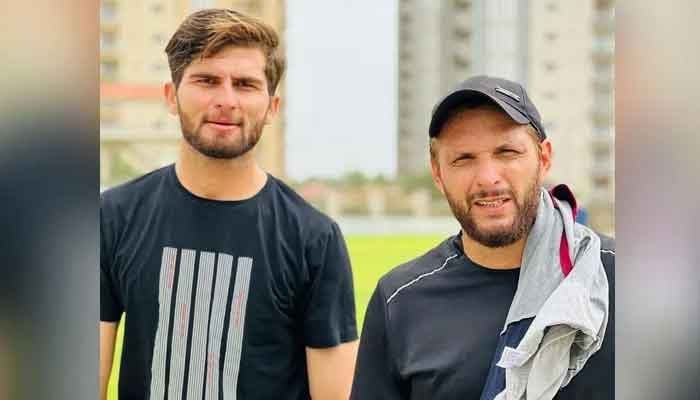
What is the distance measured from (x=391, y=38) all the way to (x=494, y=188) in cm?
47

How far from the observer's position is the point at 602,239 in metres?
2.04

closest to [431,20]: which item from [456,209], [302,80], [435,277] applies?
[302,80]

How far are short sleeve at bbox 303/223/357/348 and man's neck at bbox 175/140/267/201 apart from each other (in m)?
0.21

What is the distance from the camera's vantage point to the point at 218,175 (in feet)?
6.82

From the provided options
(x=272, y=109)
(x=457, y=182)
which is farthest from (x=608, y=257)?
(x=272, y=109)

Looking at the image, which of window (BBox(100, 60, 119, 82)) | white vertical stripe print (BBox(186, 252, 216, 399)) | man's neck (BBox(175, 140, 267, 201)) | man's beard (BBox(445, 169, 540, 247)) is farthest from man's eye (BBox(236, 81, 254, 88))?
man's beard (BBox(445, 169, 540, 247))

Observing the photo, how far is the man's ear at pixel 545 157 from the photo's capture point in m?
2.00

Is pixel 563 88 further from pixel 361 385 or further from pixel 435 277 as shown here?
pixel 361 385

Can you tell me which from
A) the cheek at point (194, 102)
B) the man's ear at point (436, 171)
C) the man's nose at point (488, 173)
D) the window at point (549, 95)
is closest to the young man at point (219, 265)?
the cheek at point (194, 102)

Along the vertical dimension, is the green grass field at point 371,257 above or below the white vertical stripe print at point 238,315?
above

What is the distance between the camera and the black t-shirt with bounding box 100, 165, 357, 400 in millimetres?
2068

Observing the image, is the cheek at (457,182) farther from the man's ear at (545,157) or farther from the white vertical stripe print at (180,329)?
the white vertical stripe print at (180,329)

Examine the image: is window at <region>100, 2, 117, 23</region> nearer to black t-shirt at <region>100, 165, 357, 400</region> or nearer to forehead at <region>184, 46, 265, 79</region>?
forehead at <region>184, 46, 265, 79</region>

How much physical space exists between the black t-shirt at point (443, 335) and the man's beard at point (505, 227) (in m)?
0.08
